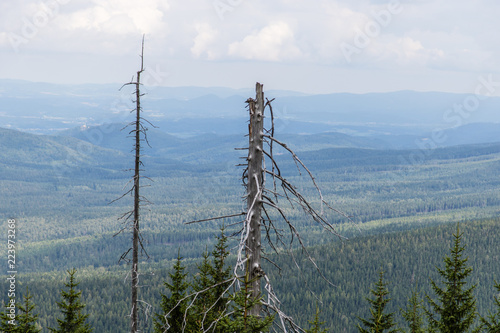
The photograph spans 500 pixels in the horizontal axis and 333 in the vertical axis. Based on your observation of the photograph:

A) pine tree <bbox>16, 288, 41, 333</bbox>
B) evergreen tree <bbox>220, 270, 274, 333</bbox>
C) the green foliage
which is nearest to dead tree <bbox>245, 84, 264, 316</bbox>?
evergreen tree <bbox>220, 270, 274, 333</bbox>

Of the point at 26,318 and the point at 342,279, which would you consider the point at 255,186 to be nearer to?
the point at 26,318

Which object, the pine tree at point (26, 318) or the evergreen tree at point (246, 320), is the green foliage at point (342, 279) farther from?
the evergreen tree at point (246, 320)

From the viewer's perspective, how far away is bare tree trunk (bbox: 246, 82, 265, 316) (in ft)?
30.0

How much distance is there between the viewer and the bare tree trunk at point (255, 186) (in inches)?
360

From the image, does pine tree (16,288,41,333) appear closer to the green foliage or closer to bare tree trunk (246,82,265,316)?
bare tree trunk (246,82,265,316)

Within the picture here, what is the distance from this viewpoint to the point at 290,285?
105m

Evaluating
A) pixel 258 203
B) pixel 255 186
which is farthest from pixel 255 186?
pixel 258 203

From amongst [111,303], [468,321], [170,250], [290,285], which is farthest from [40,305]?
[468,321]

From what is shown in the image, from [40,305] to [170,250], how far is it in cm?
7661

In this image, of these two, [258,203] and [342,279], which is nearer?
[258,203]

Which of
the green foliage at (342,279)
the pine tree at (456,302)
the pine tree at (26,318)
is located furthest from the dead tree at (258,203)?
the green foliage at (342,279)

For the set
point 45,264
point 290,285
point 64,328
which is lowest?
point 45,264

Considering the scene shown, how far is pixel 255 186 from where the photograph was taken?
9516 millimetres

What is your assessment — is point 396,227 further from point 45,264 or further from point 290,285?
point 45,264
